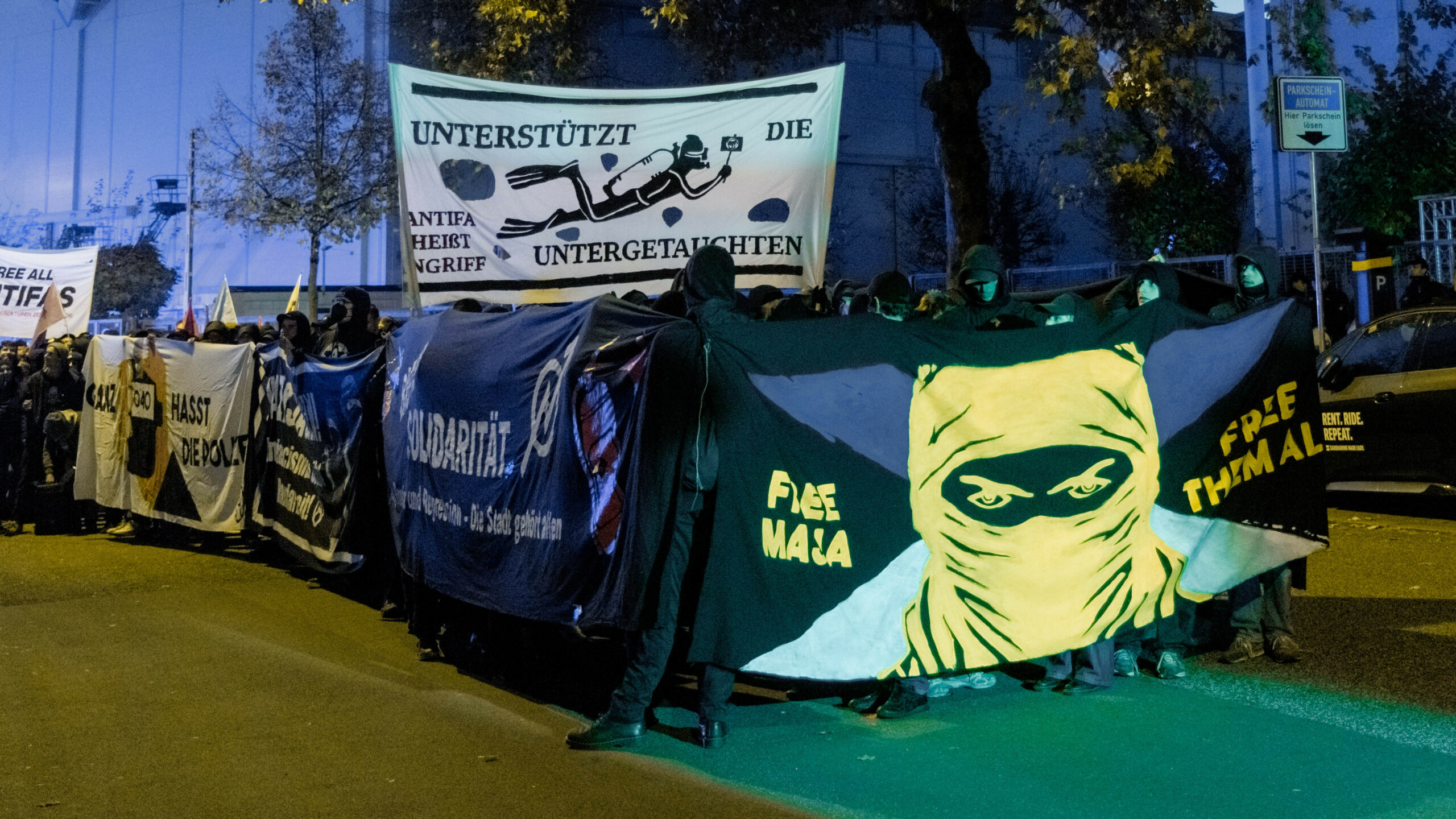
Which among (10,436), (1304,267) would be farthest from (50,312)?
(1304,267)

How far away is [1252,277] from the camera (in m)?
7.15

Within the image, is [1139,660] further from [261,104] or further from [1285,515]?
[261,104]

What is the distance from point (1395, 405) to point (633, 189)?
7.17m

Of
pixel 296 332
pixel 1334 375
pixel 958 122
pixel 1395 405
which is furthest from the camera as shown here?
pixel 958 122

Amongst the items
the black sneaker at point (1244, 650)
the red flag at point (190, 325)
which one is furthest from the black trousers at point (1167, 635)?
the red flag at point (190, 325)

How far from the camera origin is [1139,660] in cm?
670

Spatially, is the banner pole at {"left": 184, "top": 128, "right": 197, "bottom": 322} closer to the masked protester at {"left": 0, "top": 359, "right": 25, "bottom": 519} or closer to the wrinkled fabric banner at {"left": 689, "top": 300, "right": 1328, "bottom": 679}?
the masked protester at {"left": 0, "top": 359, "right": 25, "bottom": 519}

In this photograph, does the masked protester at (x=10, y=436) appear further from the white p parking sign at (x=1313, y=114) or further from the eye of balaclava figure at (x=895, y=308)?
the white p parking sign at (x=1313, y=114)

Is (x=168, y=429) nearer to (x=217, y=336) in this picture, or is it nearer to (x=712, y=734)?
(x=217, y=336)

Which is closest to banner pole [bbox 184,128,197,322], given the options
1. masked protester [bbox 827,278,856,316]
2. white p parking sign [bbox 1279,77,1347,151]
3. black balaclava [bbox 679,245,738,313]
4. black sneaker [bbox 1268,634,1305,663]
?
masked protester [bbox 827,278,856,316]

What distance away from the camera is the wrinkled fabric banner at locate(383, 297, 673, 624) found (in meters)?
5.60

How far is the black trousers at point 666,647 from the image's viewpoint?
5.38 meters

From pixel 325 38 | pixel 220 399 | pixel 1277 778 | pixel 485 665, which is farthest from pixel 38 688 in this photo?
pixel 325 38

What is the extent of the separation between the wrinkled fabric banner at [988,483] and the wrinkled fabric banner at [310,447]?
12.1ft
